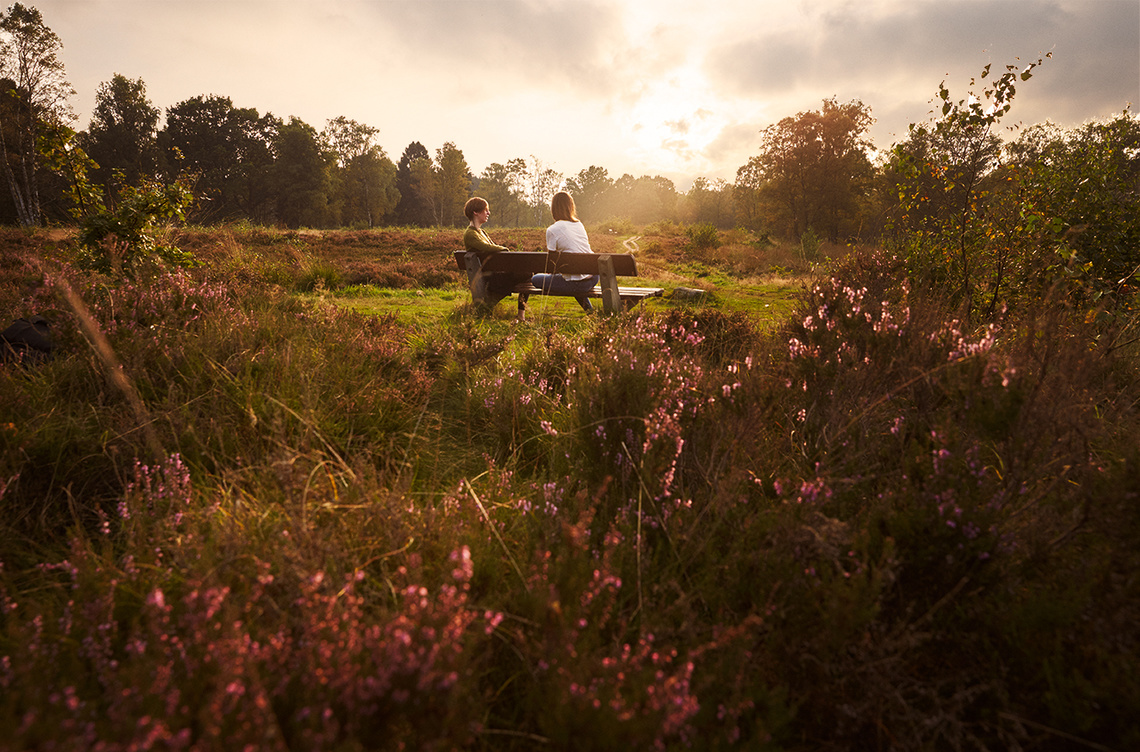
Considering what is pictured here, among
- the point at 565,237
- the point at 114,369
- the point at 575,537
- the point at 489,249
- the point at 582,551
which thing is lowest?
the point at 582,551

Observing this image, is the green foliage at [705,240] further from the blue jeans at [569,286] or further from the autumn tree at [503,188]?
the autumn tree at [503,188]

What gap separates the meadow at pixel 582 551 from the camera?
1.13 meters

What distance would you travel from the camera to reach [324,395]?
3.08 m

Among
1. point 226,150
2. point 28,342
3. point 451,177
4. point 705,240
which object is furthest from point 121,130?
point 28,342

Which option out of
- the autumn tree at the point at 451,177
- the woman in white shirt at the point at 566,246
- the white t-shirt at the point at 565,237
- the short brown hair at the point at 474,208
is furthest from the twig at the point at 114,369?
the autumn tree at the point at 451,177

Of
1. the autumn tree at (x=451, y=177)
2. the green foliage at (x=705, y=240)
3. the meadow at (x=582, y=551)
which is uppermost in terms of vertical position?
the autumn tree at (x=451, y=177)

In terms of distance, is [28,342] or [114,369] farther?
[28,342]

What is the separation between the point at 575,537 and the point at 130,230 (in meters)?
5.81

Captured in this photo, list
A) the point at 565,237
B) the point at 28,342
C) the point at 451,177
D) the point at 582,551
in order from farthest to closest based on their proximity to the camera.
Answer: the point at 451,177 → the point at 565,237 → the point at 28,342 → the point at 582,551

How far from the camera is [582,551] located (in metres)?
1.46

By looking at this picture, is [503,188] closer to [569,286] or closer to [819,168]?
[819,168]

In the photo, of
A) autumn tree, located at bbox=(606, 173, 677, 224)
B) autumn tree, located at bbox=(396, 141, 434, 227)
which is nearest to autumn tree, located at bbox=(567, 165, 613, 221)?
autumn tree, located at bbox=(606, 173, 677, 224)

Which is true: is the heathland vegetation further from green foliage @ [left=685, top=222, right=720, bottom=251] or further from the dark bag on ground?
green foliage @ [left=685, top=222, right=720, bottom=251]

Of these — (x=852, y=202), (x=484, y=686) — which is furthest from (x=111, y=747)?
(x=852, y=202)
